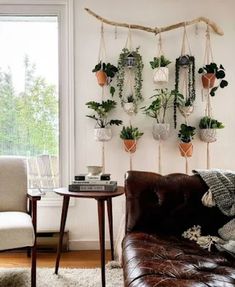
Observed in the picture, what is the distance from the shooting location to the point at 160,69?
10.8 ft

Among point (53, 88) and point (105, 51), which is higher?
point (105, 51)

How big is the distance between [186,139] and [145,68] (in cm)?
75

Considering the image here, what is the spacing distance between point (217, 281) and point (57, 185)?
2.20m

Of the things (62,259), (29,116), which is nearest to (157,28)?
(29,116)

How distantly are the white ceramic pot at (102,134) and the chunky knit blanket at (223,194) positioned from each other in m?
1.11

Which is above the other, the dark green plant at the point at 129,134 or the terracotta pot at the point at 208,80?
the terracotta pot at the point at 208,80

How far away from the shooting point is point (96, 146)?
137 inches

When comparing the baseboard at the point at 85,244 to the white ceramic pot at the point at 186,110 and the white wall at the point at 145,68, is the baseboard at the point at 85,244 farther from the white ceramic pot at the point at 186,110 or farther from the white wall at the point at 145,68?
the white ceramic pot at the point at 186,110

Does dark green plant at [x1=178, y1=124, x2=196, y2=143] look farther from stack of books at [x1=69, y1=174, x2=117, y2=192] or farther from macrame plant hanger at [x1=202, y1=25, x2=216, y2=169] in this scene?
stack of books at [x1=69, y1=174, x2=117, y2=192]

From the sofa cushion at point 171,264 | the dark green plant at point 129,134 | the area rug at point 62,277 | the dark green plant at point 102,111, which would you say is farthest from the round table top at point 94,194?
the dark green plant at point 102,111

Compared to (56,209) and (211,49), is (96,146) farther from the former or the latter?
(211,49)

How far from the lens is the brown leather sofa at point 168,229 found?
67.0 inches

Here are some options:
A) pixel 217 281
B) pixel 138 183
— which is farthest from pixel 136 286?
pixel 138 183

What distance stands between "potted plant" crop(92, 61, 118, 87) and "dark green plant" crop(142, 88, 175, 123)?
1.41 ft
